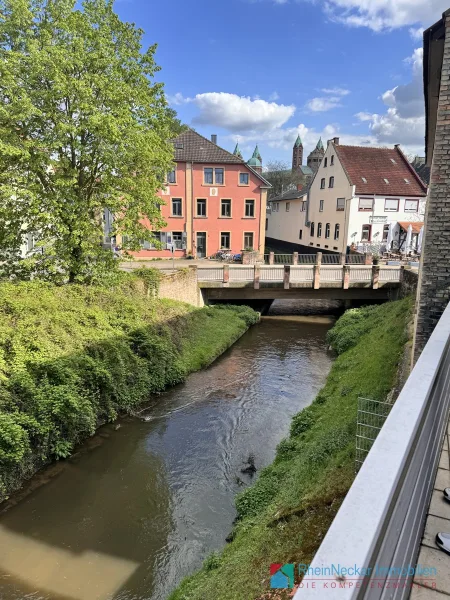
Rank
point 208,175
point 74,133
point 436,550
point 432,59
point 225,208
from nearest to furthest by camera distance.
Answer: point 436,550 → point 432,59 → point 74,133 → point 208,175 → point 225,208

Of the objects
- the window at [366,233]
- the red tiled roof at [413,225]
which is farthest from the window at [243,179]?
the red tiled roof at [413,225]

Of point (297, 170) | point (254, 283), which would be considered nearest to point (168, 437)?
point (254, 283)

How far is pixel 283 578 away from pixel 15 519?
5713 millimetres

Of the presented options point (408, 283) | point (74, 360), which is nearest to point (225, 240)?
point (408, 283)

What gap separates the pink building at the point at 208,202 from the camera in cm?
3119

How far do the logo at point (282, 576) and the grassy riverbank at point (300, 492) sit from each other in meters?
0.10

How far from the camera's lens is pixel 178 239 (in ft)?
106

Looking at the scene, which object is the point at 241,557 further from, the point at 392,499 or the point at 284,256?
the point at 284,256

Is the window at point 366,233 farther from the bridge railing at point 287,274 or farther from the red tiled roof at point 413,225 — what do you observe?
the bridge railing at point 287,274

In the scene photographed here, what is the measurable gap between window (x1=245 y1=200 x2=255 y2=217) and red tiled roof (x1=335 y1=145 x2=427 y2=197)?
803cm

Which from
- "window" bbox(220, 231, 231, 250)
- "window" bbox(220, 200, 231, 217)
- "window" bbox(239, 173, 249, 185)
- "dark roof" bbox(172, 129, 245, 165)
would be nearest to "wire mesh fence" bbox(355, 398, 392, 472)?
"window" bbox(220, 231, 231, 250)

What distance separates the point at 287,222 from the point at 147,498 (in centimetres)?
4032

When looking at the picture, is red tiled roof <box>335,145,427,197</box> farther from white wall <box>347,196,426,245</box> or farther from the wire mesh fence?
the wire mesh fence

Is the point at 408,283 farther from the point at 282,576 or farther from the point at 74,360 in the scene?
the point at 282,576
